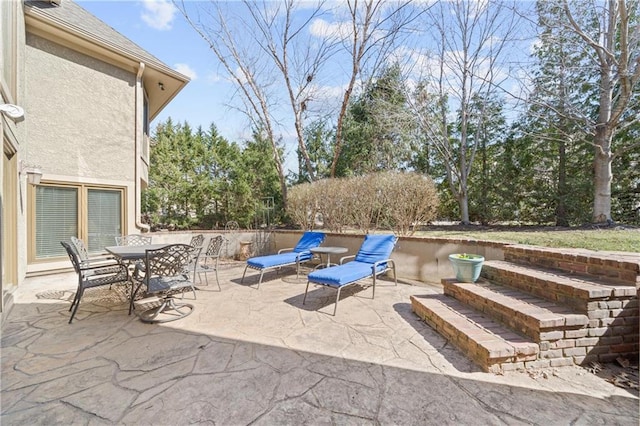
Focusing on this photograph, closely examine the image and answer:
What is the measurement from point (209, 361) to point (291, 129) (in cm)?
1137

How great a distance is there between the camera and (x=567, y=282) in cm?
308

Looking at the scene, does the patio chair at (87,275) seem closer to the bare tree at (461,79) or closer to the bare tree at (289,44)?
the bare tree at (289,44)

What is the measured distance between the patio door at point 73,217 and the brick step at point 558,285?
9.07 metres

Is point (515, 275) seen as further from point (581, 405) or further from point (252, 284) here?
point (252, 284)

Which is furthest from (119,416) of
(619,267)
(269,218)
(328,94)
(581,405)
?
(328,94)

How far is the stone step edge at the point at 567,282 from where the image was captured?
8.98 feet

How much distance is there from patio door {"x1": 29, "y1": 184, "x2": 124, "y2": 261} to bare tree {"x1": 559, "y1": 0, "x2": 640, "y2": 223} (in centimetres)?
1330

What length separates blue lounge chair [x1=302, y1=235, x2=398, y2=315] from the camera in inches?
171

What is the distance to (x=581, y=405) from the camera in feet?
7.07

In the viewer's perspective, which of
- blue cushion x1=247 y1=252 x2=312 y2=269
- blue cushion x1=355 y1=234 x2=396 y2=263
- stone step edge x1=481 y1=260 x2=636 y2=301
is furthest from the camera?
blue cushion x1=247 y1=252 x2=312 y2=269

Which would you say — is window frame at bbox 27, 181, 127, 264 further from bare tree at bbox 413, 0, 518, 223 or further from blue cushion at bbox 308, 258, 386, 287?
bare tree at bbox 413, 0, 518, 223

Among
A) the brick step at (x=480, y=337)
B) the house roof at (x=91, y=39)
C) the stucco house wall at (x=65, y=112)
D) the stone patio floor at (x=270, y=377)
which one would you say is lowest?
the stone patio floor at (x=270, y=377)

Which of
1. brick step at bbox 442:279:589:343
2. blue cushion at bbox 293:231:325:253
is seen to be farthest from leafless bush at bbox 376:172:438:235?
brick step at bbox 442:279:589:343

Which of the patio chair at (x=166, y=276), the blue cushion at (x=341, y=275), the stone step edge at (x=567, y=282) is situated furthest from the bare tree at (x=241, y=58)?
the stone step edge at (x=567, y=282)
